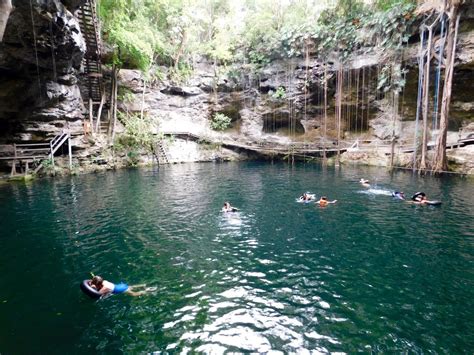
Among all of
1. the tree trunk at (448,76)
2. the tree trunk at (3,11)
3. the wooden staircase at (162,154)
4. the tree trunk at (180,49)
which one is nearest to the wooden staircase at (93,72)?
the wooden staircase at (162,154)

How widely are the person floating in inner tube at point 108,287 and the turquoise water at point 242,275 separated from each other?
0.63ft

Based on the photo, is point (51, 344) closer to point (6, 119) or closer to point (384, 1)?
point (6, 119)

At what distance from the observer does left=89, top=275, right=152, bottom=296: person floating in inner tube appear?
256 inches

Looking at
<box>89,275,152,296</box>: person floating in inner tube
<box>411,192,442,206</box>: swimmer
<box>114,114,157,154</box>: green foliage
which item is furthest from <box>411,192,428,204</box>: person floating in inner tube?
<box>114,114,157,154</box>: green foliage

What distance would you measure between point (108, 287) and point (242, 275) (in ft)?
9.90

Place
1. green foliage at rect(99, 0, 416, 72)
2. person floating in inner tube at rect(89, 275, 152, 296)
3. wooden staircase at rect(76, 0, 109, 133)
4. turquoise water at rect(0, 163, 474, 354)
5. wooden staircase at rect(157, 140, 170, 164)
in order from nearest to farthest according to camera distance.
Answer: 1. turquoise water at rect(0, 163, 474, 354)
2. person floating in inner tube at rect(89, 275, 152, 296)
3. wooden staircase at rect(76, 0, 109, 133)
4. green foliage at rect(99, 0, 416, 72)
5. wooden staircase at rect(157, 140, 170, 164)

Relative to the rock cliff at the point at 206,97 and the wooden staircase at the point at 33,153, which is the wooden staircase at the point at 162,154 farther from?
the wooden staircase at the point at 33,153

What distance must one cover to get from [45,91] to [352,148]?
85.5 ft

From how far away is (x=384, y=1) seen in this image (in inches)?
1050

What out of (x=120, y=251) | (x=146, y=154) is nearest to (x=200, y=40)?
(x=146, y=154)

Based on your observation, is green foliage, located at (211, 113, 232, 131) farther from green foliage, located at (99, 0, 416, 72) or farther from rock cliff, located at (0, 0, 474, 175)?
green foliage, located at (99, 0, 416, 72)

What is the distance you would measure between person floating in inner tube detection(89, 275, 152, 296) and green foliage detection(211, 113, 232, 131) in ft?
103

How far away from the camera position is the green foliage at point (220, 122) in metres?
37.0

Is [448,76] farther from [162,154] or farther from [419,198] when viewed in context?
[162,154]
